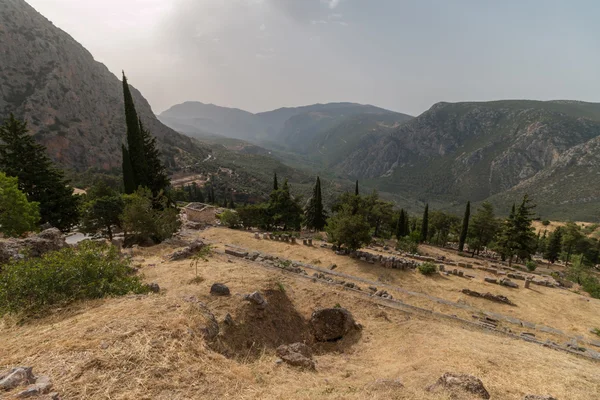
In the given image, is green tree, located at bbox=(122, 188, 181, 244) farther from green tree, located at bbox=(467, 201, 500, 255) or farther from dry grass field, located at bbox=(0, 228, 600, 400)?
green tree, located at bbox=(467, 201, 500, 255)

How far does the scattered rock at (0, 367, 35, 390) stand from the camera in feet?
17.9

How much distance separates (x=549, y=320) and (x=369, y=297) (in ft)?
43.5

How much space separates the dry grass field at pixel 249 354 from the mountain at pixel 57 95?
137970mm

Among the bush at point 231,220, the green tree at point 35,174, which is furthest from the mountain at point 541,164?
the green tree at point 35,174

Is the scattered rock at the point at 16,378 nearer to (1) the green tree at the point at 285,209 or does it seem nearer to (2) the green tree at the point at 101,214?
(2) the green tree at the point at 101,214

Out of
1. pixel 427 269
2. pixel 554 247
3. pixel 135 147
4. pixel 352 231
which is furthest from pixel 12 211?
pixel 554 247

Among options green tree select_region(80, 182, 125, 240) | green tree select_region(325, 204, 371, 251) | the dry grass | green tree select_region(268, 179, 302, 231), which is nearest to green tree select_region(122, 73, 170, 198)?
green tree select_region(80, 182, 125, 240)

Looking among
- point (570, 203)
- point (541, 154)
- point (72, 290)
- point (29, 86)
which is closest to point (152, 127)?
point (29, 86)

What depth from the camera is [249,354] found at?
9.90 metres

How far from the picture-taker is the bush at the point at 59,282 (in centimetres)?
943

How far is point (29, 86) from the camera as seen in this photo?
120 m

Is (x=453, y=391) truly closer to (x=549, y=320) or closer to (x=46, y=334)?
(x=46, y=334)

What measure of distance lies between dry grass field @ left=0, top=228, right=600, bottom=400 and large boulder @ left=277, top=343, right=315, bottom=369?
337 mm

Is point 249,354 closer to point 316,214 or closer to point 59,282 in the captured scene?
point 59,282
